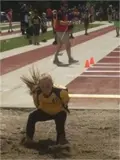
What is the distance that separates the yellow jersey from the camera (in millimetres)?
5434

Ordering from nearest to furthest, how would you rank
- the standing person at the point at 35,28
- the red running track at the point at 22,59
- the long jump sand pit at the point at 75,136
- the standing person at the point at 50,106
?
1. the long jump sand pit at the point at 75,136
2. the standing person at the point at 50,106
3. the red running track at the point at 22,59
4. the standing person at the point at 35,28

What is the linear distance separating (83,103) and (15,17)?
1933 inches

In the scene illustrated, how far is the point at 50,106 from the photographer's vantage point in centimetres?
553

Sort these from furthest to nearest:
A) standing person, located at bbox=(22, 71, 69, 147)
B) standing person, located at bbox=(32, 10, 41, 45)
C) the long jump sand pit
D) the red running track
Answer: standing person, located at bbox=(32, 10, 41, 45), the red running track, standing person, located at bbox=(22, 71, 69, 147), the long jump sand pit

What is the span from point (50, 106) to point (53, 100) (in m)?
0.11

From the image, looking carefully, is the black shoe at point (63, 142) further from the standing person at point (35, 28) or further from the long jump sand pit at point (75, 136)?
the standing person at point (35, 28)

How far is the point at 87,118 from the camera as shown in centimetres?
692

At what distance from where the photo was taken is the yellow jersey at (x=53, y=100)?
5434 millimetres

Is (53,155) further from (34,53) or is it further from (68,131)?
(34,53)

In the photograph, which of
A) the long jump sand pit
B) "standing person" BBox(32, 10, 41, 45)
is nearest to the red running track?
"standing person" BBox(32, 10, 41, 45)

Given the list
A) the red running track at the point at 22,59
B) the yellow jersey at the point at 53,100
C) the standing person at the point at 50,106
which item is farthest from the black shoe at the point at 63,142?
the red running track at the point at 22,59

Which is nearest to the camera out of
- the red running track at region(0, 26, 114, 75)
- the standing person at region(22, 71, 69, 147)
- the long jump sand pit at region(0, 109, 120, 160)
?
the long jump sand pit at region(0, 109, 120, 160)

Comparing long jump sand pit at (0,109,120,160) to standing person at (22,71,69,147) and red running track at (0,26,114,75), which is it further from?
red running track at (0,26,114,75)

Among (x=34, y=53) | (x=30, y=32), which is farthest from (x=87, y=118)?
(x=30, y=32)
